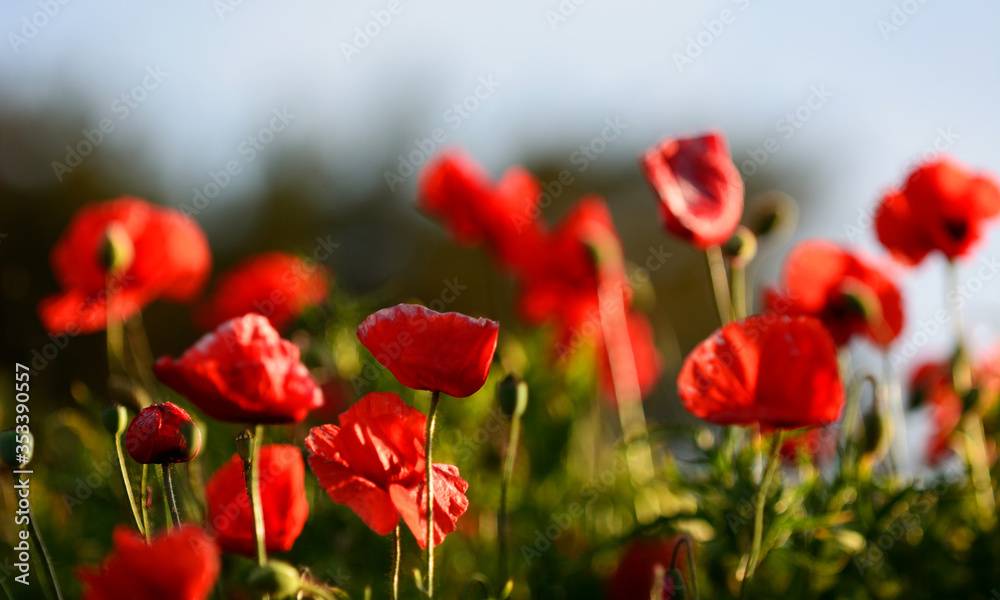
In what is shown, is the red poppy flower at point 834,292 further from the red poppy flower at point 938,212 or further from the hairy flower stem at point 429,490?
the hairy flower stem at point 429,490

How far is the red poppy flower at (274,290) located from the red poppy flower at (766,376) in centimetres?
70

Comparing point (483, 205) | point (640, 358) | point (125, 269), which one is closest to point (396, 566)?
point (125, 269)

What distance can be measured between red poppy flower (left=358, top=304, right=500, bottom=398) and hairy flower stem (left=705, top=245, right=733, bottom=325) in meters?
0.40

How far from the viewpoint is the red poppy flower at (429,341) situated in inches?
24.1

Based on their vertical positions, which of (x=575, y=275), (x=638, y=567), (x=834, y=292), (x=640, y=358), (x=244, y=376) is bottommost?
(x=640, y=358)

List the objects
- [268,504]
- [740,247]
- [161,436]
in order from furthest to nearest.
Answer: [740,247], [268,504], [161,436]

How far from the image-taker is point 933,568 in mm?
985

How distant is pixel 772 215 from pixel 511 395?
52 centimetres

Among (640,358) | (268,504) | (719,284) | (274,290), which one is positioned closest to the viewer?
(268,504)

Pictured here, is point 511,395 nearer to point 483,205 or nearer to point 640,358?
point 483,205

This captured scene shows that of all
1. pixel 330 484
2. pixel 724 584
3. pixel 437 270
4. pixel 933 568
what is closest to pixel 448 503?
pixel 330 484

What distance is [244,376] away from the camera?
63 cm

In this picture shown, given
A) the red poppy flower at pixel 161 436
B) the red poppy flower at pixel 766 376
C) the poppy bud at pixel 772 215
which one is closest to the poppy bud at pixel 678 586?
the red poppy flower at pixel 766 376

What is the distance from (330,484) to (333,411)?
0.40 meters
